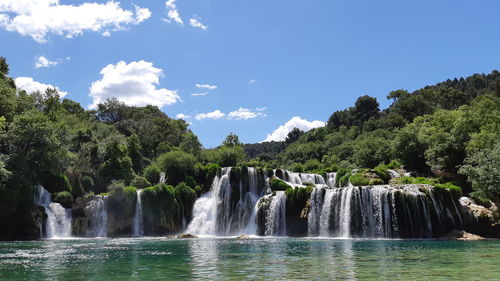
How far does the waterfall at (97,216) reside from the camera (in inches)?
1873

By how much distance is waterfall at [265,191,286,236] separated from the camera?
151ft

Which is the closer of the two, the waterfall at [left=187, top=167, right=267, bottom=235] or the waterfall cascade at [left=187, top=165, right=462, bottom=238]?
the waterfall cascade at [left=187, top=165, right=462, bottom=238]

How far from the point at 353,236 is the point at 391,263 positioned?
25005 millimetres

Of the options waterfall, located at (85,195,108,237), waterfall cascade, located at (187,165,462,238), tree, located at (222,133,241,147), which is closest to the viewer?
waterfall cascade, located at (187,165,462,238)

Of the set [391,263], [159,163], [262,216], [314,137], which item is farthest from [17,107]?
[314,137]

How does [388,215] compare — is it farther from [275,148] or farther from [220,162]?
[275,148]

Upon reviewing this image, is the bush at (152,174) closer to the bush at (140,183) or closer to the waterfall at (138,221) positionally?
the bush at (140,183)

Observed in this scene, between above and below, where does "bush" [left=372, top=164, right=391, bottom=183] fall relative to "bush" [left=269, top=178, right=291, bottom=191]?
above

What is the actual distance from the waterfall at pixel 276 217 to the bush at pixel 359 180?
28.8 ft

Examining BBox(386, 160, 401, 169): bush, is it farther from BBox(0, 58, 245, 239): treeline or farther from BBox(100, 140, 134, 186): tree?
BBox(100, 140, 134, 186): tree

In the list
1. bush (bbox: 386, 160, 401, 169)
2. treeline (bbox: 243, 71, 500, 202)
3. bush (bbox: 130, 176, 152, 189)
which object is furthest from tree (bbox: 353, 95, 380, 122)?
bush (bbox: 130, 176, 152, 189)

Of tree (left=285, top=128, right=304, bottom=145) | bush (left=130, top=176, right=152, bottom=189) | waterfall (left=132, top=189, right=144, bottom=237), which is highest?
tree (left=285, top=128, right=304, bottom=145)

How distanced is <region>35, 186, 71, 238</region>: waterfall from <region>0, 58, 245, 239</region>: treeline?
36.0 inches

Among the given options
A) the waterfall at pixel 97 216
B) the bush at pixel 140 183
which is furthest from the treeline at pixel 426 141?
the waterfall at pixel 97 216
